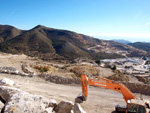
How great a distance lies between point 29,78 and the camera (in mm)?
14344

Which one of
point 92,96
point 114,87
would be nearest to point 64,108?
point 114,87

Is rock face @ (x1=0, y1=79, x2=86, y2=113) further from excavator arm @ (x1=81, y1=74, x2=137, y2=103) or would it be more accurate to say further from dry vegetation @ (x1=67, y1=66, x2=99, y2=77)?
dry vegetation @ (x1=67, y1=66, x2=99, y2=77)

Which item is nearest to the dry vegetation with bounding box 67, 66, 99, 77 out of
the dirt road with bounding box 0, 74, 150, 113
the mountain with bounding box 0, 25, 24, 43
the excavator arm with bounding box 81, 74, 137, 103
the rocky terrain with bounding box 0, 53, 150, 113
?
the rocky terrain with bounding box 0, 53, 150, 113

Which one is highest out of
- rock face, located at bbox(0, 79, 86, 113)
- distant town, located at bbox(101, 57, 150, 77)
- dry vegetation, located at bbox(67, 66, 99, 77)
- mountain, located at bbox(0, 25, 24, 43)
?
mountain, located at bbox(0, 25, 24, 43)

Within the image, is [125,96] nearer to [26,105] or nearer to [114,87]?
[114,87]

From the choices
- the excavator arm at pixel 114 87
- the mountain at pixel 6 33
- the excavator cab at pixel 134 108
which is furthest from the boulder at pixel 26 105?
the mountain at pixel 6 33

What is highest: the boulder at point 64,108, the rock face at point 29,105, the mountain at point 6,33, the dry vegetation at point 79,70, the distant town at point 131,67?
the mountain at point 6,33

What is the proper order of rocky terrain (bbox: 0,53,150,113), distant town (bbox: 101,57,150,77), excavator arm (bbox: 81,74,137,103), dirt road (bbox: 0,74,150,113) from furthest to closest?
1. distant town (bbox: 101,57,150,77)
2. dirt road (bbox: 0,74,150,113)
3. excavator arm (bbox: 81,74,137,103)
4. rocky terrain (bbox: 0,53,150,113)

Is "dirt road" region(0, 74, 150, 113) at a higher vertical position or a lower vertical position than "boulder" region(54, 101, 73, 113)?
lower

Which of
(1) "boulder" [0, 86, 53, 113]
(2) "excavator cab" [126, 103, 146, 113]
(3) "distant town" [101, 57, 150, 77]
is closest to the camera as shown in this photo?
(1) "boulder" [0, 86, 53, 113]

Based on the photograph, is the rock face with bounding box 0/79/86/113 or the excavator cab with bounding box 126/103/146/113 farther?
the excavator cab with bounding box 126/103/146/113

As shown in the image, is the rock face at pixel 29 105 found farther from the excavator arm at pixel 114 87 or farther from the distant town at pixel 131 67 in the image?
the distant town at pixel 131 67

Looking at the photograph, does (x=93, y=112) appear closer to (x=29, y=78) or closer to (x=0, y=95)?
(x=0, y=95)

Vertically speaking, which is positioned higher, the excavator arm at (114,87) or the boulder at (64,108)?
the excavator arm at (114,87)
